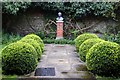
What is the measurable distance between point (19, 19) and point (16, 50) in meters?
7.92

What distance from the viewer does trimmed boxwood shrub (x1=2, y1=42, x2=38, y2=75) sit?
14.8 ft

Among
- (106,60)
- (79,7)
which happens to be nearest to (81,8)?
(79,7)

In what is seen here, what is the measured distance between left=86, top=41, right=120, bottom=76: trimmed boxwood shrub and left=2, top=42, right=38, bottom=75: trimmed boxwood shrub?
1268mm

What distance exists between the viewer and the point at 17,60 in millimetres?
4488

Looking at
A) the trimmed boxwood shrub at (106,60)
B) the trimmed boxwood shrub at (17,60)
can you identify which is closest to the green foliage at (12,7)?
the trimmed boxwood shrub at (17,60)

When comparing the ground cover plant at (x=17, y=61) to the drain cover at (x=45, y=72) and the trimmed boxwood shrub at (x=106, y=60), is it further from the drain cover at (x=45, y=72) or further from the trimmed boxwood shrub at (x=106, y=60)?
the trimmed boxwood shrub at (x=106, y=60)

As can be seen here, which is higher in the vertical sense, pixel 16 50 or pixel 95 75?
pixel 16 50

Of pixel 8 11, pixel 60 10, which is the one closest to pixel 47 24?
pixel 60 10

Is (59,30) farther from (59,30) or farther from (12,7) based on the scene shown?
(12,7)

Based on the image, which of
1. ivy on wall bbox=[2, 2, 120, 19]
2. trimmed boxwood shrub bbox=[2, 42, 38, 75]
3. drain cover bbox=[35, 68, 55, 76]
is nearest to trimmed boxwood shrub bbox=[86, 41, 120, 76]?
drain cover bbox=[35, 68, 55, 76]

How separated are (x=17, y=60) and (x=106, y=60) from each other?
1.76 meters

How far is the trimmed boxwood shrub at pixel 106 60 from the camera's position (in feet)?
14.8

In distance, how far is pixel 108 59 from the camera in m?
4.51

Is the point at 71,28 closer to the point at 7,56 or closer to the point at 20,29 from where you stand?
the point at 20,29
